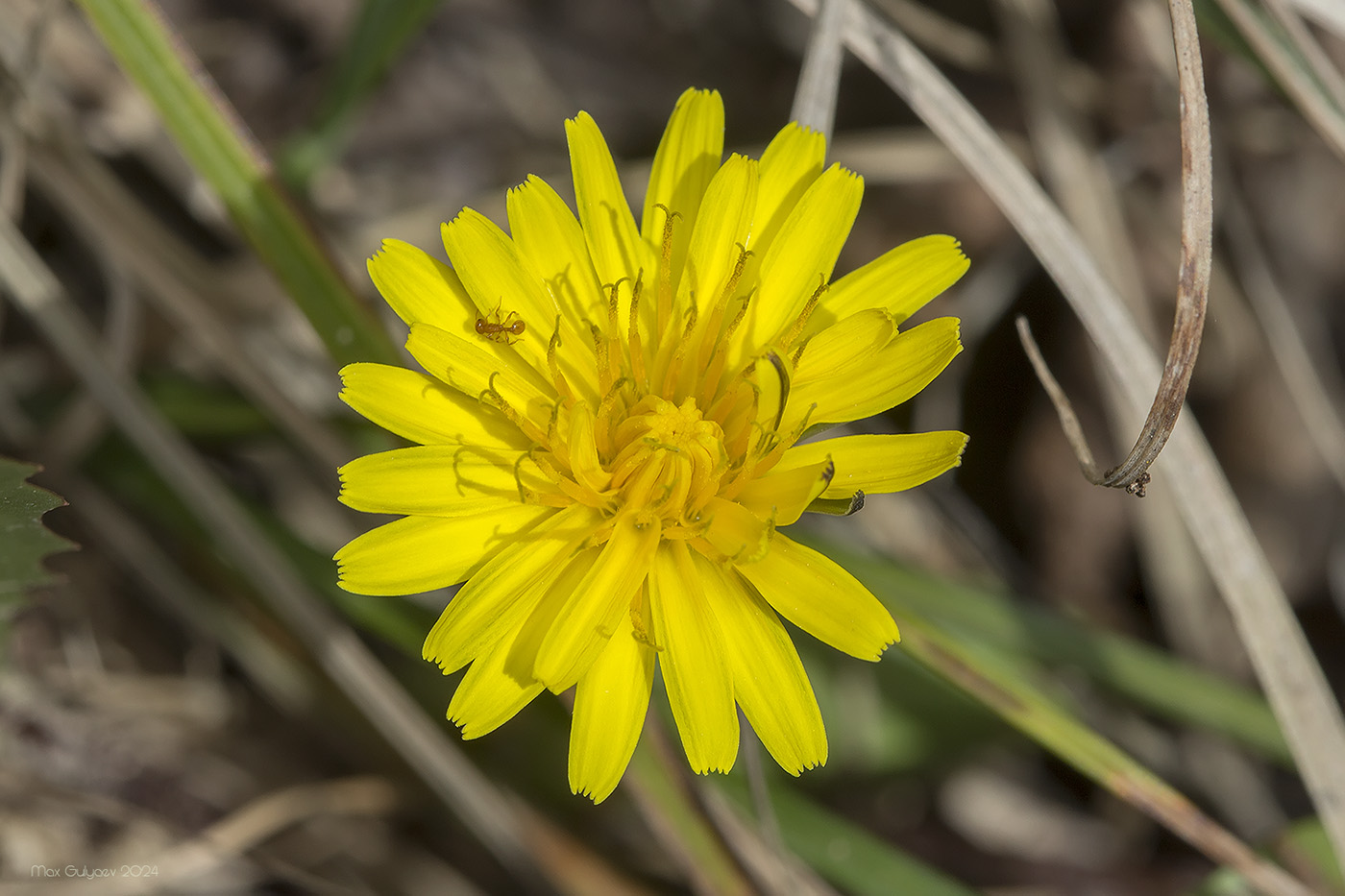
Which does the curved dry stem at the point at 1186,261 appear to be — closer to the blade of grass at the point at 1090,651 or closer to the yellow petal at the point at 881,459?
the yellow petal at the point at 881,459

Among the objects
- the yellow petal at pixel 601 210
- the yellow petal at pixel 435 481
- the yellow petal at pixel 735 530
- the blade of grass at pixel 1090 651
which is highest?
the yellow petal at pixel 601 210

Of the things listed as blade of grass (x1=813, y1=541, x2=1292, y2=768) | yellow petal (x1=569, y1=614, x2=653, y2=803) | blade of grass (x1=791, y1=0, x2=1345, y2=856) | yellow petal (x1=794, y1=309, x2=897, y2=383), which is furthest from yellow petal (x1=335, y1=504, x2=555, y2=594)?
blade of grass (x1=791, y1=0, x2=1345, y2=856)

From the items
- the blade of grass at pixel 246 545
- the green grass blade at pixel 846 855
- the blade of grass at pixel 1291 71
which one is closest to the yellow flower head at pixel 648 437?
the green grass blade at pixel 846 855

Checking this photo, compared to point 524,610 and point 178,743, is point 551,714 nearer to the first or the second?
point 524,610

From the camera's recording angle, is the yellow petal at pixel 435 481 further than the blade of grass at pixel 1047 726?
No

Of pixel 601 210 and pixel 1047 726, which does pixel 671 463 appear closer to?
pixel 601 210

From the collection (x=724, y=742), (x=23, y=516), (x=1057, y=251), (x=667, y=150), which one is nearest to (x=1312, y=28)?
(x=1057, y=251)
